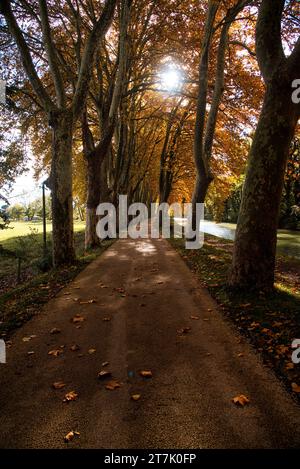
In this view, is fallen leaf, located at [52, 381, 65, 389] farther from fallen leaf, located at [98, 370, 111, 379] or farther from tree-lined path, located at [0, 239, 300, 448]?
fallen leaf, located at [98, 370, 111, 379]

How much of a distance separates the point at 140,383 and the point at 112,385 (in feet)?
1.07

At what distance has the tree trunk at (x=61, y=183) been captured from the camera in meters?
9.54

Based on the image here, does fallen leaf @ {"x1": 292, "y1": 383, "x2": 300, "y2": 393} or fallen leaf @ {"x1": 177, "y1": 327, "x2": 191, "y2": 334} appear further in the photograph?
fallen leaf @ {"x1": 177, "y1": 327, "x2": 191, "y2": 334}

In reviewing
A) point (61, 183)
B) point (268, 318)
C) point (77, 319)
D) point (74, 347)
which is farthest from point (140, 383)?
point (61, 183)

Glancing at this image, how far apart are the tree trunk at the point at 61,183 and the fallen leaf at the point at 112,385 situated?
22.6 ft

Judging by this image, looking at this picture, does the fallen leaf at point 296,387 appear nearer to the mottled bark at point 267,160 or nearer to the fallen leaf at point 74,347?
the fallen leaf at point 74,347

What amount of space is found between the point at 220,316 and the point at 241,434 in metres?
3.00

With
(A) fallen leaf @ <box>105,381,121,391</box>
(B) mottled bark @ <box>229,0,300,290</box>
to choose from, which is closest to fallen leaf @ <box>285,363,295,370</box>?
(A) fallen leaf @ <box>105,381,121,391</box>

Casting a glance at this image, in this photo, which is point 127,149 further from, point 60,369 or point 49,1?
point 60,369

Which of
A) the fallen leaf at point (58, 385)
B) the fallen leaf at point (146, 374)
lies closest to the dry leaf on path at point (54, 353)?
the fallen leaf at point (58, 385)

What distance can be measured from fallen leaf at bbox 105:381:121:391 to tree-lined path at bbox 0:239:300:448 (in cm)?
2

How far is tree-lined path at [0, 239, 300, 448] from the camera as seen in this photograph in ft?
9.29

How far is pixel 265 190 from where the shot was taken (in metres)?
6.25

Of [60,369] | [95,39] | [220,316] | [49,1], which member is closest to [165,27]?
[49,1]
